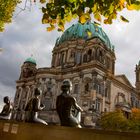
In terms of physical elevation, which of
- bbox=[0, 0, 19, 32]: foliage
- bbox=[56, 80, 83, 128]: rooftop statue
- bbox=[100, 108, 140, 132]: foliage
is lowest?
bbox=[56, 80, 83, 128]: rooftop statue

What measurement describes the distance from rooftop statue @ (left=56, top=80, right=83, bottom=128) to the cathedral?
33.6 meters

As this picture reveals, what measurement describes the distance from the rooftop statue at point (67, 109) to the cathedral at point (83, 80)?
1325 inches

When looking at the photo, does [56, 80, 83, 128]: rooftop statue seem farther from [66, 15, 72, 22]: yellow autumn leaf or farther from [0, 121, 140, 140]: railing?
[66, 15, 72, 22]: yellow autumn leaf

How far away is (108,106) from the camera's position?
48.8 m

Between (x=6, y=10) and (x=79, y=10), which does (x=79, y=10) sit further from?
(x=6, y=10)

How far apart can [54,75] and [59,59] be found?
653 cm

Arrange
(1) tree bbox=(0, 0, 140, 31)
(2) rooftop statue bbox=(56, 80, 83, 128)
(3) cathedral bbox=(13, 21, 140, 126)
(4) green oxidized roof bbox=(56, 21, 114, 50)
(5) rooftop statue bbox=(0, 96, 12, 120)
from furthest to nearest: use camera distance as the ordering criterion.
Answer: (4) green oxidized roof bbox=(56, 21, 114, 50) → (3) cathedral bbox=(13, 21, 140, 126) → (5) rooftop statue bbox=(0, 96, 12, 120) → (2) rooftop statue bbox=(56, 80, 83, 128) → (1) tree bbox=(0, 0, 140, 31)

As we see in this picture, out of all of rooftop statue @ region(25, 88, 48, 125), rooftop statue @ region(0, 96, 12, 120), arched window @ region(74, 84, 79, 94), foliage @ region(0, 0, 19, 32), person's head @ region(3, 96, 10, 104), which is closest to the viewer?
rooftop statue @ region(25, 88, 48, 125)

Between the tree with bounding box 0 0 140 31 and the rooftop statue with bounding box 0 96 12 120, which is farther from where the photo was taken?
the rooftop statue with bounding box 0 96 12 120

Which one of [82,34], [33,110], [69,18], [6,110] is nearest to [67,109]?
[33,110]

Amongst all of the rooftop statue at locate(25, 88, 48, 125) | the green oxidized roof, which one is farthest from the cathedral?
the rooftop statue at locate(25, 88, 48, 125)

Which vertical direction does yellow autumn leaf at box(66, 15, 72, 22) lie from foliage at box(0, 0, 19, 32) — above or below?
below

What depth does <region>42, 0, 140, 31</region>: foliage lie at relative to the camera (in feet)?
15.9

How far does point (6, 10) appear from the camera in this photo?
14.6 m
